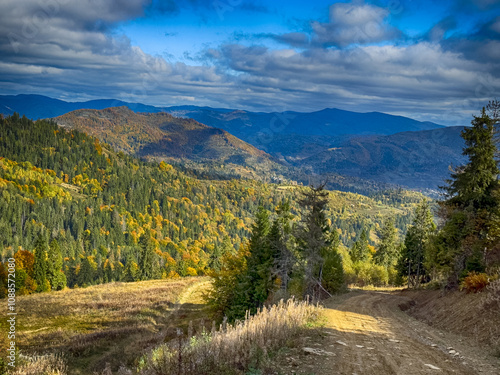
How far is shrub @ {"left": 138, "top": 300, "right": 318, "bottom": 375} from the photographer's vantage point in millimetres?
6727

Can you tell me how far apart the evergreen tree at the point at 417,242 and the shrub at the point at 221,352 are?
4976cm

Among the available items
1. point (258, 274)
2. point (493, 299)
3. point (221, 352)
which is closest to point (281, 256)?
point (258, 274)

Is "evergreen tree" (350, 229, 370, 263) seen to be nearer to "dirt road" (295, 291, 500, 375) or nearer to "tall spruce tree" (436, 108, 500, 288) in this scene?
"tall spruce tree" (436, 108, 500, 288)

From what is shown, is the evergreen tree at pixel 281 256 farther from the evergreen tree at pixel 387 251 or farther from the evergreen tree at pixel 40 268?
the evergreen tree at pixel 40 268

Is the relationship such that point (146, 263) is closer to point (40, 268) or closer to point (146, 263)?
point (146, 263)

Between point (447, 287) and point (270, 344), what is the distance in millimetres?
25620

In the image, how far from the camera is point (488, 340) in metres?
12.9

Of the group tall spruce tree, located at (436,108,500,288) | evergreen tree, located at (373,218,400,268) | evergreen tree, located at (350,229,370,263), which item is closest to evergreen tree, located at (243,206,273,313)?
tall spruce tree, located at (436,108,500,288)

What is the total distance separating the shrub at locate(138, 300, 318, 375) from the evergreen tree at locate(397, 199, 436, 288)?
163 ft

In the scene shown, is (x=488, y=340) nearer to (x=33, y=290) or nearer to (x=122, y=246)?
(x=33, y=290)

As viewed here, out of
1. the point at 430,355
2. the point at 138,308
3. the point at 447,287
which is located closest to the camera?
the point at 430,355

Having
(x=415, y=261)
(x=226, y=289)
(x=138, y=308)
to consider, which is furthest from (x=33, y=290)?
(x=415, y=261)

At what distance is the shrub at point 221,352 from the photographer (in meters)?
6.73

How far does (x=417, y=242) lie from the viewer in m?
55.0
